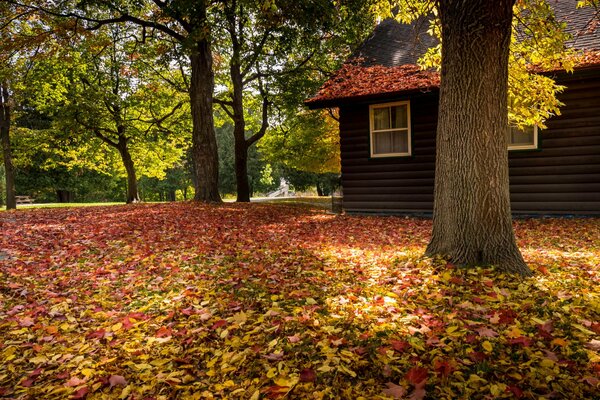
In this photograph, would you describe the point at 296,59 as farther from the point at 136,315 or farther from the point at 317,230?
the point at 136,315

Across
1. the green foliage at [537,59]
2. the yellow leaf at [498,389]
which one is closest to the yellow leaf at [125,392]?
the yellow leaf at [498,389]

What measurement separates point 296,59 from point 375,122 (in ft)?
27.8

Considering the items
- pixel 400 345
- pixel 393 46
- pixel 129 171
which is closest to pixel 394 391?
pixel 400 345

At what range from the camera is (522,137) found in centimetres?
1027

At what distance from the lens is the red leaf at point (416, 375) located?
2505 millimetres

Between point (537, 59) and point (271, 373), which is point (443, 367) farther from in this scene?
point (537, 59)

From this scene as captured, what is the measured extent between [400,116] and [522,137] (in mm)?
3297

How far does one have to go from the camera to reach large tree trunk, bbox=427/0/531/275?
461 centimetres

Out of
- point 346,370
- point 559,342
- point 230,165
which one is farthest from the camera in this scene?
point 230,165

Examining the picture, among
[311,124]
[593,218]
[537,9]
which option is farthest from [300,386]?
[311,124]

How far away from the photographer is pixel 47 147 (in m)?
22.0

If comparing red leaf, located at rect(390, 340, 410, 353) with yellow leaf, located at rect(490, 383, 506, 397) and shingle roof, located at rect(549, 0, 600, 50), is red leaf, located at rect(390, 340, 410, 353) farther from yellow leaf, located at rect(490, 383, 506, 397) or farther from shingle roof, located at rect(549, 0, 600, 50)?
shingle roof, located at rect(549, 0, 600, 50)

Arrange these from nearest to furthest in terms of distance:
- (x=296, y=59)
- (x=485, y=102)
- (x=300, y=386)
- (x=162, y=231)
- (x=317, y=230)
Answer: (x=300, y=386)
(x=485, y=102)
(x=162, y=231)
(x=317, y=230)
(x=296, y=59)

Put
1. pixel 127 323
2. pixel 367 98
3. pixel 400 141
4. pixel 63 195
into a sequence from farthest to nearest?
pixel 63 195 → pixel 400 141 → pixel 367 98 → pixel 127 323
